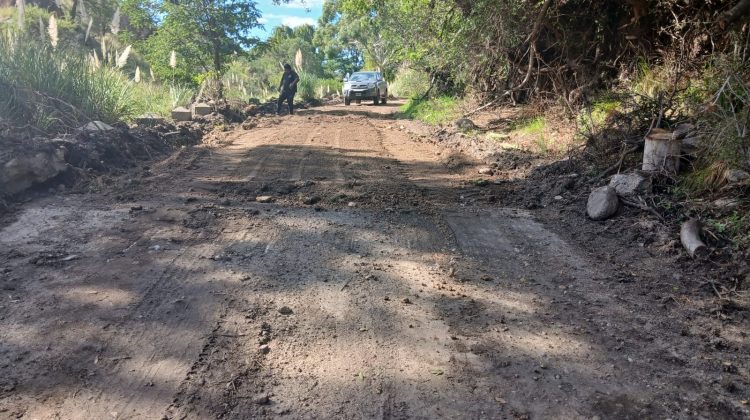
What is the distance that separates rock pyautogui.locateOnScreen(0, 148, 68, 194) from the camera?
621 cm

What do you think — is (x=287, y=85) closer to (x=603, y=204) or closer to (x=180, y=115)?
(x=180, y=115)

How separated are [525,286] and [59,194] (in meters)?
5.31

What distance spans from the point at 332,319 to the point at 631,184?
13.7ft

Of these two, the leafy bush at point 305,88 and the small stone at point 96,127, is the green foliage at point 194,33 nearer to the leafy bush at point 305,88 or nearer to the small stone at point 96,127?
the leafy bush at point 305,88

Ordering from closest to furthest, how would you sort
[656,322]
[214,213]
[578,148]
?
[656,322], [214,213], [578,148]

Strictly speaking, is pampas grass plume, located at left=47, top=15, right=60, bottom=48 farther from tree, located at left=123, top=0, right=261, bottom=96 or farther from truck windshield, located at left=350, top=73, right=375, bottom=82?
truck windshield, located at left=350, top=73, right=375, bottom=82

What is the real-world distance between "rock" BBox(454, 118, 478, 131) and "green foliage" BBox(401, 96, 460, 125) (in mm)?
1559

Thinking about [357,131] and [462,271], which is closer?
[462,271]

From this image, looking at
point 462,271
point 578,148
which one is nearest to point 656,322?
point 462,271

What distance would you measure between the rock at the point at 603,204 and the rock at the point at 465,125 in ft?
→ 22.1

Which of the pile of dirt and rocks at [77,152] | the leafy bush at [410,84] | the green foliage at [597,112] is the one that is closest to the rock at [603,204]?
the green foliage at [597,112]

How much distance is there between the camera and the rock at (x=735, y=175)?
18.4 feet

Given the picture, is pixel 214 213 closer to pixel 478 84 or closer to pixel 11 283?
pixel 11 283

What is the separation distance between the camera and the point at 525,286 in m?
4.55
